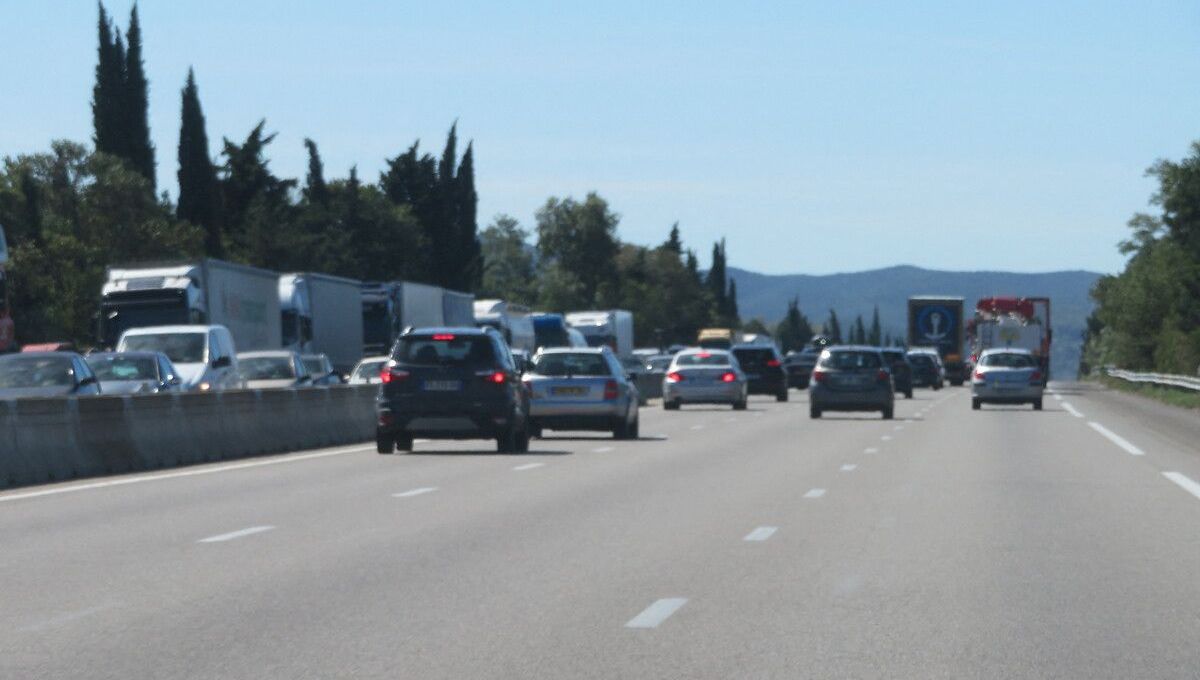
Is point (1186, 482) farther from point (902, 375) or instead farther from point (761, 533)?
point (902, 375)

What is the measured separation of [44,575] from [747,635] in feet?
15.2

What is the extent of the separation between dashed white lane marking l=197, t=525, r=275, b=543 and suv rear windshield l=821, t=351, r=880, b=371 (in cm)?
2838

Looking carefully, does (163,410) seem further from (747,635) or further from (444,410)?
(747,635)

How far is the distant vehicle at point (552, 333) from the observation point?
75750 millimetres

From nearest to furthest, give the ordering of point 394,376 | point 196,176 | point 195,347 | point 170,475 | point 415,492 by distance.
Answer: point 415,492 → point 170,475 → point 394,376 → point 195,347 → point 196,176

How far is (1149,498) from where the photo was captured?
19078mm

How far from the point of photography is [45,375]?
2714 cm

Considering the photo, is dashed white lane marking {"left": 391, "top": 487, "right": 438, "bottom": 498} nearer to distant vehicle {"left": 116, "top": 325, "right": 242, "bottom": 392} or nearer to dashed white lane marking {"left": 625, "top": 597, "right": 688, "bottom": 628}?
dashed white lane marking {"left": 625, "top": 597, "right": 688, "bottom": 628}

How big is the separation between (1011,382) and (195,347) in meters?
20.9

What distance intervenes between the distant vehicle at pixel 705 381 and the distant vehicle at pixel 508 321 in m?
16.9

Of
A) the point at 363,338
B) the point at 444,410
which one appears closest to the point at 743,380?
the point at 363,338

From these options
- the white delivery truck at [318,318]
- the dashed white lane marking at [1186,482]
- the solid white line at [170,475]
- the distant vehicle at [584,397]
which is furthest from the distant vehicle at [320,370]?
the dashed white lane marking at [1186,482]

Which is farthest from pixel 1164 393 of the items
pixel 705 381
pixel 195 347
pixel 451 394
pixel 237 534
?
pixel 237 534

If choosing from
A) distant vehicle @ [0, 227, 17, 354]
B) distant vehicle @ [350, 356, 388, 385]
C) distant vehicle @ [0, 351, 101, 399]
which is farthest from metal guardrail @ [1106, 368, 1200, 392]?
distant vehicle @ [0, 351, 101, 399]
